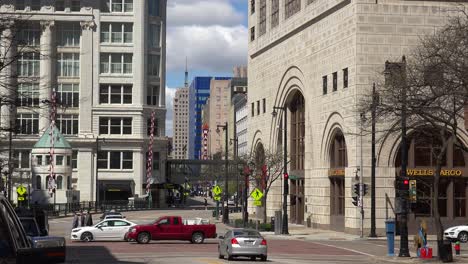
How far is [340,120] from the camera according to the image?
62.7m

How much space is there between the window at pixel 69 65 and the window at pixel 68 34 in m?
1.54

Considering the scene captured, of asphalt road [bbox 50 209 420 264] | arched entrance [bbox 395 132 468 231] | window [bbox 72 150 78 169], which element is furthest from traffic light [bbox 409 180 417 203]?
window [bbox 72 150 78 169]

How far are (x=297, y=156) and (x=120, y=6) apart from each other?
50.7 metres

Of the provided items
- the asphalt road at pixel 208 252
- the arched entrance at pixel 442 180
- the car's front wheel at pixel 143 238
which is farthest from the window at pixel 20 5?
the car's front wheel at pixel 143 238

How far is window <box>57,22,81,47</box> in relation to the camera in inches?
4621

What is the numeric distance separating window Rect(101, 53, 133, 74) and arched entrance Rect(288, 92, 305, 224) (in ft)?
144

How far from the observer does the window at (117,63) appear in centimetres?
11706

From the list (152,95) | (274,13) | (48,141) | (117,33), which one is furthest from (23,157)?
(274,13)

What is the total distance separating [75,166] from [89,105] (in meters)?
8.61

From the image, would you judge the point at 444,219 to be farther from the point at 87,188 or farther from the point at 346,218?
the point at 87,188

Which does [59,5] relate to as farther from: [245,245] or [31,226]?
[31,226]

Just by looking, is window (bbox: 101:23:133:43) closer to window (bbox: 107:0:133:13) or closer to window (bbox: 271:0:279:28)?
window (bbox: 107:0:133:13)

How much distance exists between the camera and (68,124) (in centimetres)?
11750

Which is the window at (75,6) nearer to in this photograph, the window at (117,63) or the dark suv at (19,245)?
the window at (117,63)
